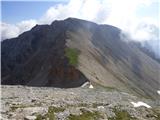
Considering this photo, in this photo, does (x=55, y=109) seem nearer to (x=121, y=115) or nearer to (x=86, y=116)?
(x=86, y=116)

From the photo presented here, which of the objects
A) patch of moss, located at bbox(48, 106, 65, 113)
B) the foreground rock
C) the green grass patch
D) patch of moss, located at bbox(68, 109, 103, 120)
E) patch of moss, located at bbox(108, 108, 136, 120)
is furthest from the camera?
patch of moss, located at bbox(108, 108, 136, 120)

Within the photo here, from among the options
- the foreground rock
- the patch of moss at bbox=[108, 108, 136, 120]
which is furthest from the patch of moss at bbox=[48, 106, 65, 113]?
the patch of moss at bbox=[108, 108, 136, 120]

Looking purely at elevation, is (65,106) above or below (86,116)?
above

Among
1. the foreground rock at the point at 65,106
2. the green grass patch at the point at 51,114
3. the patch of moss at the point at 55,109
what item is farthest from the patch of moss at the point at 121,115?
the green grass patch at the point at 51,114

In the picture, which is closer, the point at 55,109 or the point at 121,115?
the point at 55,109

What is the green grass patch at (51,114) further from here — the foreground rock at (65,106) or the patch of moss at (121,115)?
the patch of moss at (121,115)

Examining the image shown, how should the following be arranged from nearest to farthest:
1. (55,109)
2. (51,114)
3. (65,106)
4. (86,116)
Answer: (51,114), (55,109), (86,116), (65,106)

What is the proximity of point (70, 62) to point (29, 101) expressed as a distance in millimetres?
140780

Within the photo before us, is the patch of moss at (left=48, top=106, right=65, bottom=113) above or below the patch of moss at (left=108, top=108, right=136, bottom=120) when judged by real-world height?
above

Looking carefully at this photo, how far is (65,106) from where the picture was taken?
179ft

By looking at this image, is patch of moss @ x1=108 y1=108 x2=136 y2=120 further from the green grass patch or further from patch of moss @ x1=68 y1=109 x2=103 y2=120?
the green grass patch

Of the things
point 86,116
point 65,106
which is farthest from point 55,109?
point 86,116

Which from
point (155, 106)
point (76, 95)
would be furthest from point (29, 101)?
point (155, 106)

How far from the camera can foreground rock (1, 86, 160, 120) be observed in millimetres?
48531
